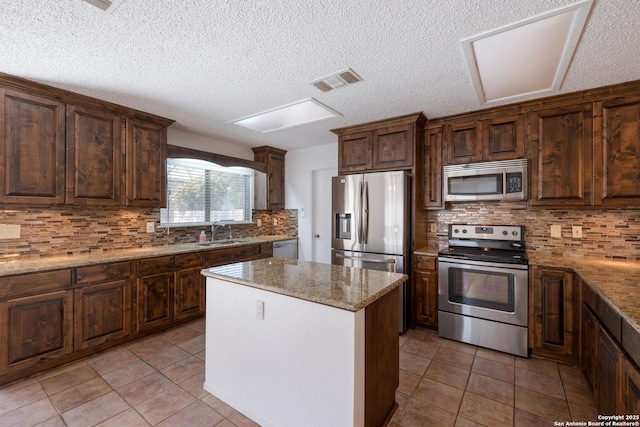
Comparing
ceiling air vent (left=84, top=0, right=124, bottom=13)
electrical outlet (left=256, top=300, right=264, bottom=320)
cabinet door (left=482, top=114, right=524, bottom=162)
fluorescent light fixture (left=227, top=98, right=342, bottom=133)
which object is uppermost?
fluorescent light fixture (left=227, top=98, right=342, bottom=133)

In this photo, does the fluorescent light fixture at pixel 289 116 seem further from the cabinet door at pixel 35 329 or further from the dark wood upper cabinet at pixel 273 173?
the cabinet door at pixel 35 329

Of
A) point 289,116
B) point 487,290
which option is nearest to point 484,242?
point 487,290

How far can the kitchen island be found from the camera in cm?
145

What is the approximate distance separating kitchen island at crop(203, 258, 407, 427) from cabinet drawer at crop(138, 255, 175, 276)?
4.13 ft

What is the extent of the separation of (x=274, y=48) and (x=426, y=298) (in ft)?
9.10

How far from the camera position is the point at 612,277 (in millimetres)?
2010

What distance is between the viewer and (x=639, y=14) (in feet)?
5.04

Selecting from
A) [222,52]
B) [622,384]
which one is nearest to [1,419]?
[222,52]

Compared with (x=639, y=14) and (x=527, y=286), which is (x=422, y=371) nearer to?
(x=527, y=286)

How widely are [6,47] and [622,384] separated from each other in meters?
3.99

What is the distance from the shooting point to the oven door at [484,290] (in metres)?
2.58

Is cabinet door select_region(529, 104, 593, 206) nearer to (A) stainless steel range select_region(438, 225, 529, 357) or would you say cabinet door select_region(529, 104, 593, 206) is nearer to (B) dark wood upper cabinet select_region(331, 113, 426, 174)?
(A) stainless steel range select_region(438, 225, 529, 357)

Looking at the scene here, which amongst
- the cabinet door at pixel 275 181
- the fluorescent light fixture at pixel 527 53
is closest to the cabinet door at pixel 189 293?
the cabinet door at pixel 275 181

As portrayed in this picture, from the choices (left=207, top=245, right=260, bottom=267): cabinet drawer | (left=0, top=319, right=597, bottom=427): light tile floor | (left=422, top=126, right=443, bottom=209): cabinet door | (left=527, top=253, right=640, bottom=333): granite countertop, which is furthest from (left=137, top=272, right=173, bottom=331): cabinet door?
(left=527, top=253, right=640, bottom=333): granite countertop
